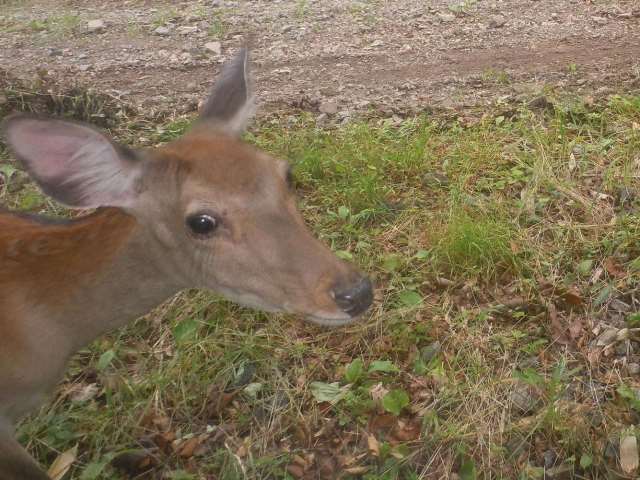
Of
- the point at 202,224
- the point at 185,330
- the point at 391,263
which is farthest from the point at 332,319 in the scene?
the point at 391,263

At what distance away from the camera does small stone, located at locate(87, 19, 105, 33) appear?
8.16m

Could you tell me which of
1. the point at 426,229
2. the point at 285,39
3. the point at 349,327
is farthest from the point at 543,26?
the point at 349,327

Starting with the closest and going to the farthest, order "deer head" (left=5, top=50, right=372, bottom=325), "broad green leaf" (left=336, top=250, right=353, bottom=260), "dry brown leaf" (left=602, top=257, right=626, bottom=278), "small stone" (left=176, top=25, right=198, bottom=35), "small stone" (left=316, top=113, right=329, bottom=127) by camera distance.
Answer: "deer head" (left=5, top=50, right=372, bottom=325)
"dry brown leaf" (left=602, top=257, right=626, bottom=278)
"broad green leaf" (left=336, top=250, right=353, bottom=260)
"small stone" (left=316, top=113, right=329, bottom=127)
"small stone" (left=176, top=25, right=198, bottom=35)

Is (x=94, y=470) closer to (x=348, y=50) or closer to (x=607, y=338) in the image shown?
(x=607, y=338)

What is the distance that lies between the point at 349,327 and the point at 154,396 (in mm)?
1074

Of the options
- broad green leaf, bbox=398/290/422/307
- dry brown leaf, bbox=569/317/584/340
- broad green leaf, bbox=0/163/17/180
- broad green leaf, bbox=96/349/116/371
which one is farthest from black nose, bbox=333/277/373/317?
broad green leaf, bbox=0/163/17/180

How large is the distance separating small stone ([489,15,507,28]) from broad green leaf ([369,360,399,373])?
4660 mm

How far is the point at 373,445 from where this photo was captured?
10.6 feet

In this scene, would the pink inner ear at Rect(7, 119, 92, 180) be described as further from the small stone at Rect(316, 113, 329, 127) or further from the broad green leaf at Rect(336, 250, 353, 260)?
the small stone at Rect(316, 113, 329, 127)

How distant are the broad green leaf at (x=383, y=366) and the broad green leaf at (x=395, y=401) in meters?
0.16

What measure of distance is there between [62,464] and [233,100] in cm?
186

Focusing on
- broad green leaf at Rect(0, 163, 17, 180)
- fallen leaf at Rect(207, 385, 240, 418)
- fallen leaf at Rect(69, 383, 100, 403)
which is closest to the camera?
fallen leaf at Rect(207, 385, 240, 418)

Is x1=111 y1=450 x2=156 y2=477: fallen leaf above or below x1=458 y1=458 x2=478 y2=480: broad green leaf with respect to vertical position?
below

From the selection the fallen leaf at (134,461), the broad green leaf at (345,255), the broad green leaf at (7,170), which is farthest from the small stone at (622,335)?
the broad green leaf at (7,170)
